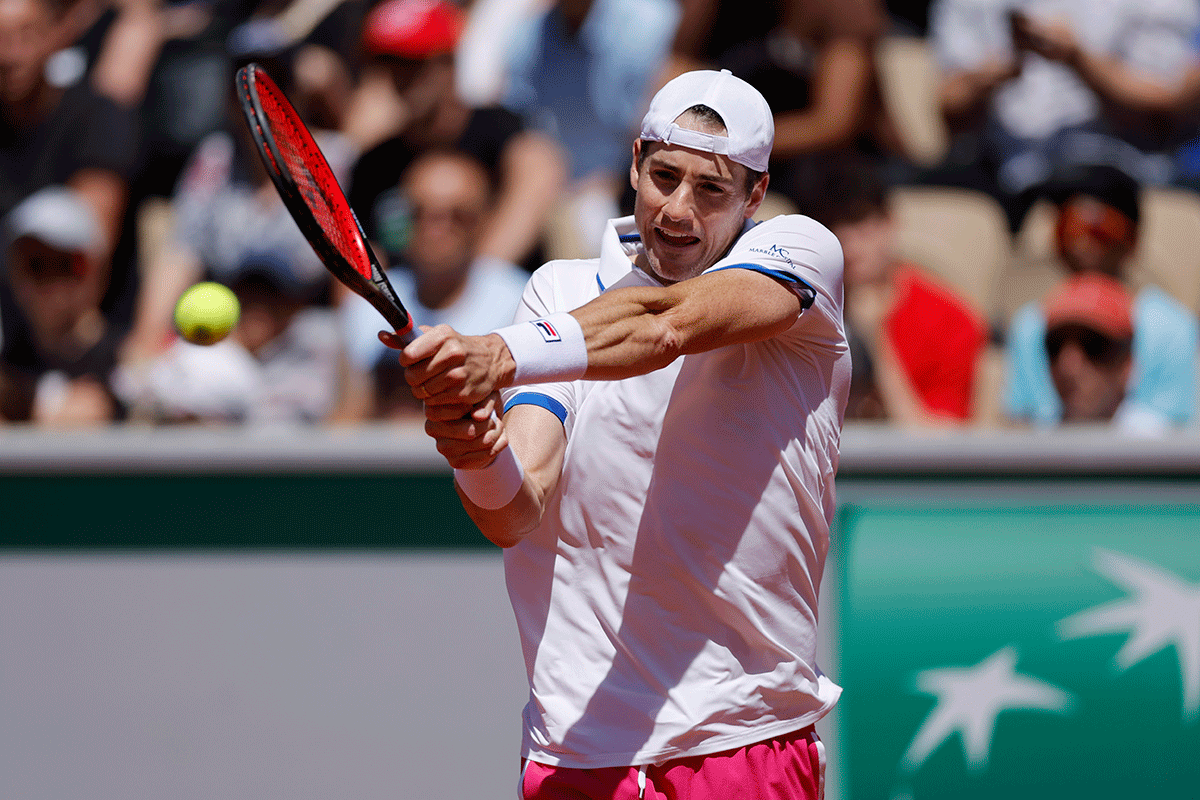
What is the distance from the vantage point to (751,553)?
102 inches

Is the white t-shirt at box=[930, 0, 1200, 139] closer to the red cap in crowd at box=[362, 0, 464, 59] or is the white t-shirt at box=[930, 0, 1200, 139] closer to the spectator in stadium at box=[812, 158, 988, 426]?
the spectator in stadium at box=[812, 158, 988, 426]

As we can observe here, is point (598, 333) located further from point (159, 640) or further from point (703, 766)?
point (159, 640)

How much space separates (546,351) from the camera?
2.12 m

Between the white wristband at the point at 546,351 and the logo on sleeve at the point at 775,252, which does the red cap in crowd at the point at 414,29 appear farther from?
the white wristband at the point at 546,351

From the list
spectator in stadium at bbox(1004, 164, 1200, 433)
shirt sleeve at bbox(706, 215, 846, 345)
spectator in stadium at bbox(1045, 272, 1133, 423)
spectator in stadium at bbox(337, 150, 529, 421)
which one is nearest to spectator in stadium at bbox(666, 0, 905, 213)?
spectator in stadium at bbox(1004, 164, 1200, 433)

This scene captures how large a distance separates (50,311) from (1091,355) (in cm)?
482

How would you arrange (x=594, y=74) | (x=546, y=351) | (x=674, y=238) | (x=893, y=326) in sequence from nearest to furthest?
(x=546, y=351)
(x=674, y=238)
(x=893, y=326)
(x=594, y=74)

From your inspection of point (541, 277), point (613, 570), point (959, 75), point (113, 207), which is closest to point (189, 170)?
point (113, 207)

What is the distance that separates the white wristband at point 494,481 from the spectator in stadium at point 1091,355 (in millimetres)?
3414

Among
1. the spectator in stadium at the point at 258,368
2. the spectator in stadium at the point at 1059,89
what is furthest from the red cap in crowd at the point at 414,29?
the spectator in stadium at the point at 1059,89

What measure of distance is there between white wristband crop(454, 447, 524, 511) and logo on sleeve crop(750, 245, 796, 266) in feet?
2.00

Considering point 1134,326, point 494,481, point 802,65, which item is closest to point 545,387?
point 494,481

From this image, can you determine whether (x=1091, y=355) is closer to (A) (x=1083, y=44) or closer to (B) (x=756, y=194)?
(A) (x=1083, y=44)

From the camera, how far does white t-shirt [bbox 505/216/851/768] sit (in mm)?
2551
